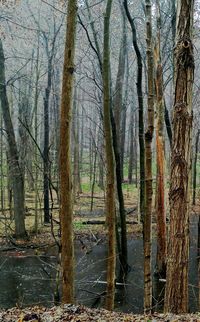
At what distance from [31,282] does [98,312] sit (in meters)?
6.57

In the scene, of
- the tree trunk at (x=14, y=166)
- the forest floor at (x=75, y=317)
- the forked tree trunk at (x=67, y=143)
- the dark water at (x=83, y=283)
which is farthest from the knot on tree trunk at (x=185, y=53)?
the tree trunk at (x=14, y=166)

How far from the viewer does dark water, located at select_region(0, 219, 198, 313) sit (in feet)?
27.5

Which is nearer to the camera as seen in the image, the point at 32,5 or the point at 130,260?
the point at 130,260

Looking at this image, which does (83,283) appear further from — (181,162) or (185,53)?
(185,53)

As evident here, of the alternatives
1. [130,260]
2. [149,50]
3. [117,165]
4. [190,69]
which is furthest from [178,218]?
[130,260]

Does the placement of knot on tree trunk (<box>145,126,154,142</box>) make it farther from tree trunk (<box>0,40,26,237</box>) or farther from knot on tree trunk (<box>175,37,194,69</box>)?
tree trunk (<box>0,40,26,237</box>)

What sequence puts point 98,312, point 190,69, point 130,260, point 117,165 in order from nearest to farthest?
1. point 98,312
2. point 190,69
3. point 117,165
4. point 130,260

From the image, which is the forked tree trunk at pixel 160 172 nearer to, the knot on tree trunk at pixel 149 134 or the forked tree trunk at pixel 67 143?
the knot on tree trunk at pixel 149 134

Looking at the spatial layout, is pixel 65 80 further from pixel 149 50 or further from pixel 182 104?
pixel 149 50

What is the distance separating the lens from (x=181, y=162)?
432 cm

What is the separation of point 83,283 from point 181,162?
244 inches

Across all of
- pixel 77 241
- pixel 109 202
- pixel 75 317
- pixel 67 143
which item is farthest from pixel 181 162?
pixel 77 241

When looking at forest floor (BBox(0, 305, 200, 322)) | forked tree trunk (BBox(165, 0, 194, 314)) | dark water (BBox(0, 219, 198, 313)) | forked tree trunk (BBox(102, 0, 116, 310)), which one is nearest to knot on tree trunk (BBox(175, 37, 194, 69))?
forked tree trunk (BBox(165, 0, 194, 314))

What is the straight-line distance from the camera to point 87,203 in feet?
69.5
